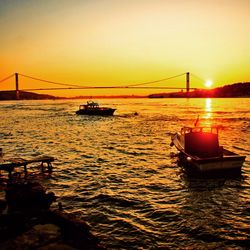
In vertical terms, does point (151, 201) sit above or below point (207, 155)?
below

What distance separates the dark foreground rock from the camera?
8750 millimetres

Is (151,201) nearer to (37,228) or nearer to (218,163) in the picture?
(218,163)

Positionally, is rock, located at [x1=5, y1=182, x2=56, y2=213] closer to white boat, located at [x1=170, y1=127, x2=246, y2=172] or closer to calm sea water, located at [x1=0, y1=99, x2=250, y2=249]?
calm sea water, located at [x1=0, y1=99, x2=250, y2=249]

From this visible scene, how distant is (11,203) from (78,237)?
452 centimetres

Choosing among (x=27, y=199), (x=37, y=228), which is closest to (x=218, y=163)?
(x=27, y=199)

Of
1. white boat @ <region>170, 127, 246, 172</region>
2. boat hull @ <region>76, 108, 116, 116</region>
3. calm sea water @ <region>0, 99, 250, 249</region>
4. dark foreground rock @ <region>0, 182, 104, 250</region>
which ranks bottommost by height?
calm sea water @ <region>0, 99, 250, 249</region>

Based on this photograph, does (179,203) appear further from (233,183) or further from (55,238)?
(55,238)

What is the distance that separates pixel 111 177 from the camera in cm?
1941

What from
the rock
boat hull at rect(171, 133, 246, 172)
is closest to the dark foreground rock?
the rock

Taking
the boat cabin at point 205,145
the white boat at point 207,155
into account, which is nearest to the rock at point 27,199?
the white boat at point 207,155

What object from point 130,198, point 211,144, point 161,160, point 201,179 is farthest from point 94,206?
point 161,160

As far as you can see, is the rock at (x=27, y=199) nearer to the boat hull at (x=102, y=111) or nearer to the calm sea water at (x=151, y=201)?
the calm sea water at (x=151, y=201)

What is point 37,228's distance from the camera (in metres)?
9.66

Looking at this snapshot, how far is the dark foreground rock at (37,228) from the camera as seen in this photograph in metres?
8.75
